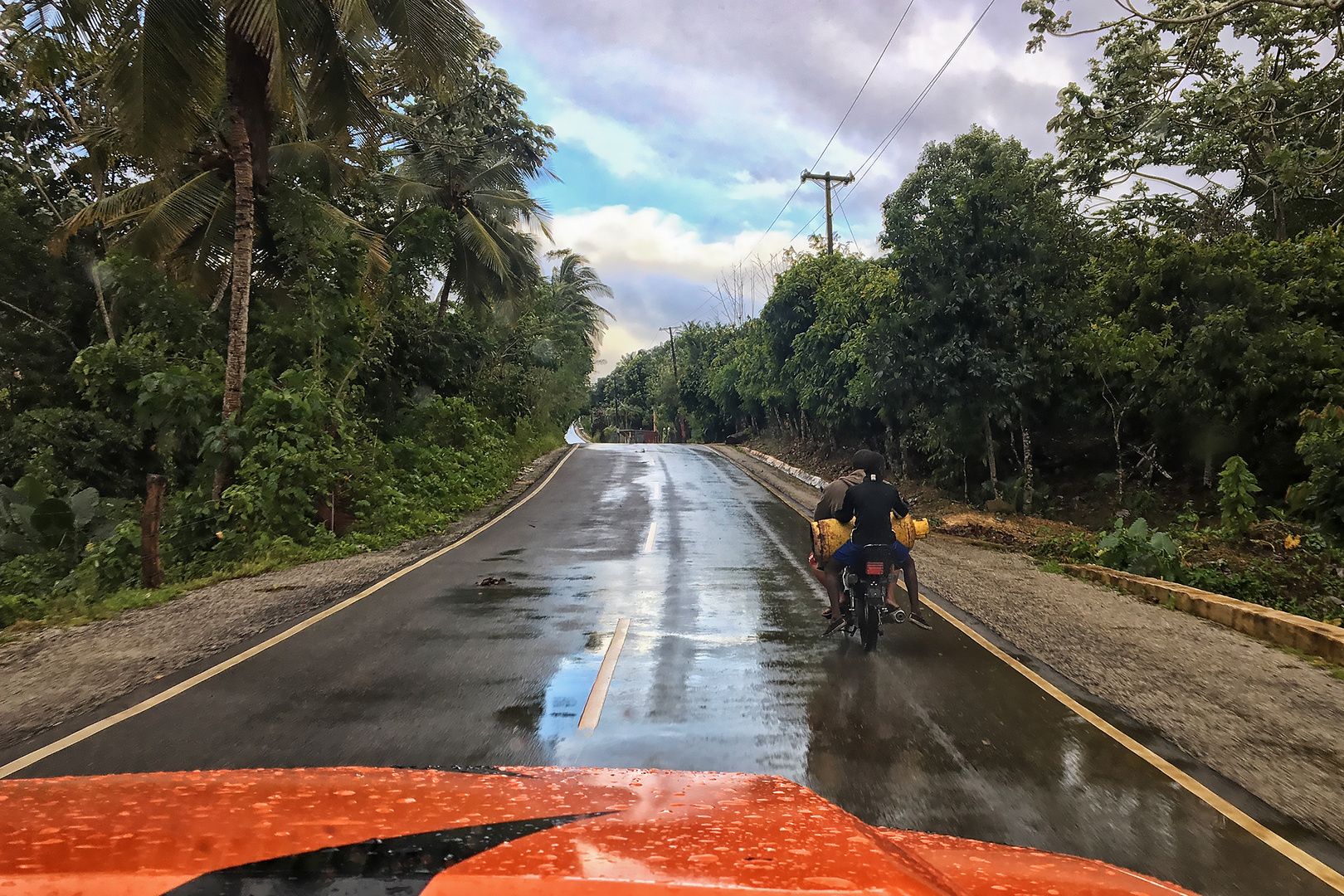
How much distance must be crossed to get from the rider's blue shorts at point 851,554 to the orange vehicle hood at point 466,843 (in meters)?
4.68

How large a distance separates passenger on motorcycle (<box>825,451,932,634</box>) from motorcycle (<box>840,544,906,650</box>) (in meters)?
0.08

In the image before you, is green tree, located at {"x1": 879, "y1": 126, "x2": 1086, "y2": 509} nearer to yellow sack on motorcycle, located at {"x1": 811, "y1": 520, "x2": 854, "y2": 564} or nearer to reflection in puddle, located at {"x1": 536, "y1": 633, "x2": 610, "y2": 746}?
yellow sack on motorcycle, located at {"x1": 811, "y1": 520, "x2": 854, "y2": 564}

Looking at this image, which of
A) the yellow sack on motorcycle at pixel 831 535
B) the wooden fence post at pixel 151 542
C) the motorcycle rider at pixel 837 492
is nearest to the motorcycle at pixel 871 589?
the yellow sack on motorcycle at pixel 831 535

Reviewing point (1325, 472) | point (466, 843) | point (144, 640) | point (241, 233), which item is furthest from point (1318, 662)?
point (241, 233)

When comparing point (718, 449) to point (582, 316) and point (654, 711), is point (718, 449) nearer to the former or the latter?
point (582, 316)

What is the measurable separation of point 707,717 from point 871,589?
237cm

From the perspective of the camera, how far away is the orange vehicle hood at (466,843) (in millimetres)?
1673

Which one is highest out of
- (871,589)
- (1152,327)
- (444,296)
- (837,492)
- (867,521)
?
(444,296)

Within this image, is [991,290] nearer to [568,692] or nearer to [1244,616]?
[1244,616]

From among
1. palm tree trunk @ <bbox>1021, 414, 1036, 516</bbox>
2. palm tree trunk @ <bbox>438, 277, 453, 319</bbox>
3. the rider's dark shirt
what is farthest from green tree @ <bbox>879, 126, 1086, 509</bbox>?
palm tree trunk @ <bbox>438, 277, 453, 319</bbox>

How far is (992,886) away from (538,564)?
1053 centimetres

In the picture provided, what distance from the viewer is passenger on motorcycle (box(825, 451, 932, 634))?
24.9ft

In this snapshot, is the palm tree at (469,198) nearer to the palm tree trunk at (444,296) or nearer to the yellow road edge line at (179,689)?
the palm tree trunk at (444,296)

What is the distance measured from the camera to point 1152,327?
16312 millimetres
